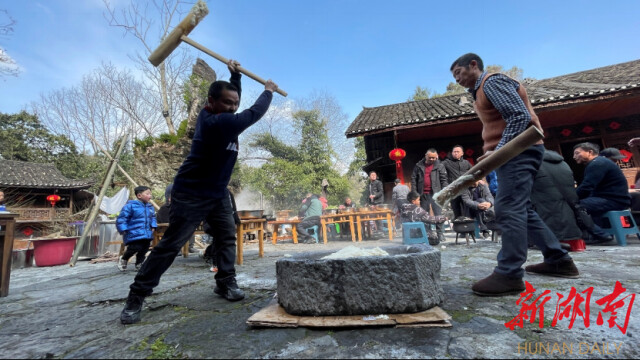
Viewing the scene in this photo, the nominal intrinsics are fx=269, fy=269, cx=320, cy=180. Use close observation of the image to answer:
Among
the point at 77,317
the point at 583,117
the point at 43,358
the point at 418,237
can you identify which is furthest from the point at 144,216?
the point at 583,117

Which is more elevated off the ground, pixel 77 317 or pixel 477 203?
pixel 477 203

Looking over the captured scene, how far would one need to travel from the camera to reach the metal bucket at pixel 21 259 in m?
6.64

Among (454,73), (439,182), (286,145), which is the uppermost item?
(286,145)

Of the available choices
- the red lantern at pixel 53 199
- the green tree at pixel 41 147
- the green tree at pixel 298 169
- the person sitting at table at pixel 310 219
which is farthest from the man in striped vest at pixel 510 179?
the green tree at pixel 41 147

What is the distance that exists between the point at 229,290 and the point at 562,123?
12566mm

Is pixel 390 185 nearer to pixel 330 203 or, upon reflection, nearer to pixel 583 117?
pixel 583 117

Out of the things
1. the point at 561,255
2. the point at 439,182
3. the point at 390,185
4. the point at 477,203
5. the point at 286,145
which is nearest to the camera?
the point at 561,255

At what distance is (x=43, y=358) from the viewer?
138 centimetres

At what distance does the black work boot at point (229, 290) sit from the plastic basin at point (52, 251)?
6797mm

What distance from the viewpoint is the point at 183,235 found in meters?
2.11

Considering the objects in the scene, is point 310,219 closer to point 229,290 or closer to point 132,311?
point 229,290

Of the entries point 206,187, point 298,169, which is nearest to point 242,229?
point 206,187

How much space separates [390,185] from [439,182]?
574 cm

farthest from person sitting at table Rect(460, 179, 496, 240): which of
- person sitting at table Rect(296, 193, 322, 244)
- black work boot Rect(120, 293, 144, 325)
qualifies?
black work boot Rect(120, 293, 144, 325)
